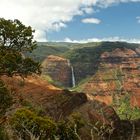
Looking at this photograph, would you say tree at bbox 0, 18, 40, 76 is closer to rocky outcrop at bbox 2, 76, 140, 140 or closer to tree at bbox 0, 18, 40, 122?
tree at bbox 0, 18, 40, 122

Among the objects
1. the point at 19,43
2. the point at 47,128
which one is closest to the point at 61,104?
the point at 47,128

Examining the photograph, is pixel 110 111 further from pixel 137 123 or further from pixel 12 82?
pixel 12 82

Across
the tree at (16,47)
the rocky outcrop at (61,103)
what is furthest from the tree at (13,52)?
the rocky outcrop at (61,103)

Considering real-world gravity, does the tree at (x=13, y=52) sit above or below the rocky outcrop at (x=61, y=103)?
above

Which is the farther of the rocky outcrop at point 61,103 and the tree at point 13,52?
the rocky outcrop at point 61,103

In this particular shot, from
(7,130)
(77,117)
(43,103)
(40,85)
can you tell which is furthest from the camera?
(40,85)

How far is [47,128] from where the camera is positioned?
162ft

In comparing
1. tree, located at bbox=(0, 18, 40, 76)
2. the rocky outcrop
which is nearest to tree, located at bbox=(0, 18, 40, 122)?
tree, located at bbox=(0, 18, 40, 76)

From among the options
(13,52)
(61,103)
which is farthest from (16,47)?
(61,103)

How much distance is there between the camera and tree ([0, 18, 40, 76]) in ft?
131

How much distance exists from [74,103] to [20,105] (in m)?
17.0

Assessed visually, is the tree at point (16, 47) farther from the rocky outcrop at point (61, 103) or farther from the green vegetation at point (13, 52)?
the rocky outcrop at point (61, 103)

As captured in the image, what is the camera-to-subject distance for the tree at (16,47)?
131ft

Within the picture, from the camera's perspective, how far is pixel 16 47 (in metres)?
41.3
